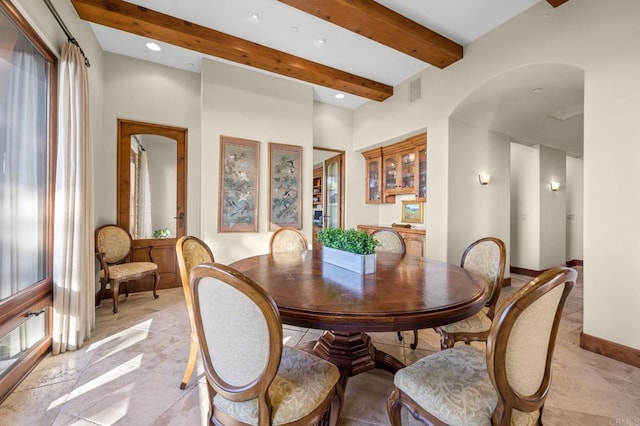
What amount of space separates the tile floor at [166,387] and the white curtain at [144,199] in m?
1.56

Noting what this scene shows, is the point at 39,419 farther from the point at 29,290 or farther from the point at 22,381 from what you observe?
the point at 29,290

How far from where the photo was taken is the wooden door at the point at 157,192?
144 inches

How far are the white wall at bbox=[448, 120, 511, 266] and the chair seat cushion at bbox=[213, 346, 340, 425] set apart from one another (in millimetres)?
2968

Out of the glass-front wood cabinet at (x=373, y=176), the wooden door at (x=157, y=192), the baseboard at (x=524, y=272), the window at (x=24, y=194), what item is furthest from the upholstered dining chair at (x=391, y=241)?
the baseboard at (x=524, y=272)

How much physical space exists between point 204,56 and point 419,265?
371cm

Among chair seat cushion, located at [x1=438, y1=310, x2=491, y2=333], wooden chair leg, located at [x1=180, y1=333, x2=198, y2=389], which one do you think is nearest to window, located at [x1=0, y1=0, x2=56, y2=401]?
wooden chair leg, located at [x1=180, y1=333, x2=198, y2=389]

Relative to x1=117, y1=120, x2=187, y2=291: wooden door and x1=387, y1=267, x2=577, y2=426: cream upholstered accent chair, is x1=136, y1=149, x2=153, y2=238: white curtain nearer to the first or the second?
x1=117, y1=120, x2=187, y2=291: wooden door

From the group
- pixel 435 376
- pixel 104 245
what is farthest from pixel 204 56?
pixel 435 376

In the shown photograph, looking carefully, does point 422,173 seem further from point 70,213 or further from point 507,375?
point 70,213

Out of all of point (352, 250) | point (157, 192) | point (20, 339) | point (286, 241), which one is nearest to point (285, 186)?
point (286, 241)

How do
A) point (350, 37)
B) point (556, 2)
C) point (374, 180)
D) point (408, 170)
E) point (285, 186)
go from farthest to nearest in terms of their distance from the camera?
point (374, 180), point (408, 170), point (285, 186), point (350, 37), point (556, 2)

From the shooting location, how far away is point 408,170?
4.54 meters

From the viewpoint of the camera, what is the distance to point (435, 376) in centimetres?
111

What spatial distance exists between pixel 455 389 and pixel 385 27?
306 cm
